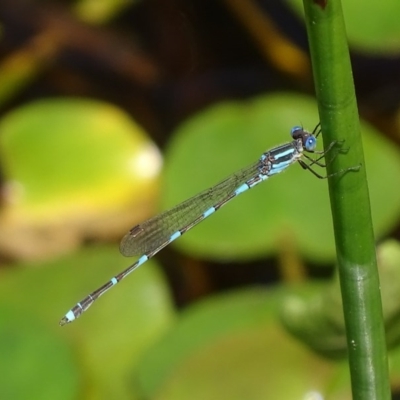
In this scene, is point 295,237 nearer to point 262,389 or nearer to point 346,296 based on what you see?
point 262,389

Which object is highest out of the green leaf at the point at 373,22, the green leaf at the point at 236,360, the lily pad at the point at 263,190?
the green leaf at the point at 373,22

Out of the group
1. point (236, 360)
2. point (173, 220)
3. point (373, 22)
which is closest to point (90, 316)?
point (173, 220)

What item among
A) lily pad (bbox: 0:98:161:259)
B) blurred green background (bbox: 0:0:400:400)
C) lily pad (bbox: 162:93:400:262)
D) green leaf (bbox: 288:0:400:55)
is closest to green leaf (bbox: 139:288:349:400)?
blurred green background (bbox: 0:0:400:400)

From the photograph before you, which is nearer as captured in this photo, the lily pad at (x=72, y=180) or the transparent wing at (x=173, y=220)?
the transparent wing at (x=173, y=220)

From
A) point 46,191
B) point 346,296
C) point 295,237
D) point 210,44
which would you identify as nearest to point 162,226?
point 295,237

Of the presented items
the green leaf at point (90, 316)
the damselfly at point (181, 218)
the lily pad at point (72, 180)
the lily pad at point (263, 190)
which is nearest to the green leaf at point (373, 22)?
the lily pad at point (263, 190)

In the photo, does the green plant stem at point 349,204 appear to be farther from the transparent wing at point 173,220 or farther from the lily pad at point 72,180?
the lily pad at point 72,180

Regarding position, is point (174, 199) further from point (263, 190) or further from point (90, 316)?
point (90, 316)
